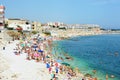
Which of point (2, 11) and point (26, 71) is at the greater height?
point (2, 11)

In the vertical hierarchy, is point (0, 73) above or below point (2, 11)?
below

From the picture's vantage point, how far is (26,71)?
2447cm

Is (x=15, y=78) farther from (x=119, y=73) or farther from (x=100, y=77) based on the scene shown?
(x=119, y=73)

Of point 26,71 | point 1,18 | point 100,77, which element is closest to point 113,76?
point 100,77

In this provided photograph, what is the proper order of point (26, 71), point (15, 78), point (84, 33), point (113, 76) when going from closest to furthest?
point (15, 78) → point (26, 71) → point (113, 76) → point (84, 33)

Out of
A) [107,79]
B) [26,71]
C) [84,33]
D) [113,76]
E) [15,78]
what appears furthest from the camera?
[84,33]

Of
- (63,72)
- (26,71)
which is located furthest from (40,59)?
(26,71)

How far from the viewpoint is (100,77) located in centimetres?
2962

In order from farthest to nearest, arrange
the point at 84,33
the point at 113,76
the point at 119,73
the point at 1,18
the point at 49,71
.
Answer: the point at 84,33
the point at 1,18
the point at 119,73
the point at 113,76
the point at 49,71

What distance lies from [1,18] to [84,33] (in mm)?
128344

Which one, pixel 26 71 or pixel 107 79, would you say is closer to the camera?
pixel 26 71

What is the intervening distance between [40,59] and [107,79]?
9.47m

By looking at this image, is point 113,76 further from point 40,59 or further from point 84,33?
point 84,33

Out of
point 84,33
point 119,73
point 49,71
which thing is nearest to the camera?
point 49,71
